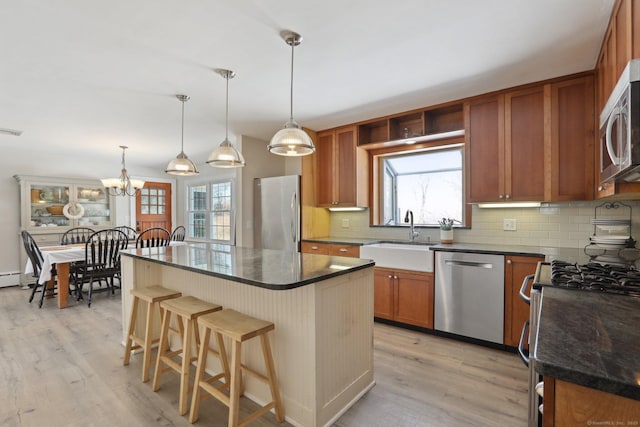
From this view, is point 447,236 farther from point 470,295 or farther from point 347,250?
point 347,250

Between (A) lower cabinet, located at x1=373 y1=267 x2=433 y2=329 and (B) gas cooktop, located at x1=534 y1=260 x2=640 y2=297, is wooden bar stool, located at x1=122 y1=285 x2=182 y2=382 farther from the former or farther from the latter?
(B) gas cooktop, located at x1=534 y1=260 x2=640 y2=297

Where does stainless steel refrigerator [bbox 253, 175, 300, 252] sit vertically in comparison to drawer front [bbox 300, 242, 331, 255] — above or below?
above

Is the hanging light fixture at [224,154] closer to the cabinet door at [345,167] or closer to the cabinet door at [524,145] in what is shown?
the cabinet door at [345,167]

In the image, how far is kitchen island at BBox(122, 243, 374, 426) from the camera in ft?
5.43

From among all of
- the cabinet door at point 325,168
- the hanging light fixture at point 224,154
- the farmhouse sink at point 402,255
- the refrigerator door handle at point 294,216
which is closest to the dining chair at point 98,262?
the refrigerator door handle at point 294,216

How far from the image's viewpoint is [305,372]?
1.71m

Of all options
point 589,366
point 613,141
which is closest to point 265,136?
point 613,141

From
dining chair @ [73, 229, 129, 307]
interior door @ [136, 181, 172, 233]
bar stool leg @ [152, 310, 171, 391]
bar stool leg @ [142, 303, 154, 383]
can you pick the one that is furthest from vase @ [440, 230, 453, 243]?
interior door @ [136, 181, 172, 233]

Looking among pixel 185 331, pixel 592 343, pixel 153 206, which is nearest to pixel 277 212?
pixel 185 331

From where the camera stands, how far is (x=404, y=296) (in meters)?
3.13

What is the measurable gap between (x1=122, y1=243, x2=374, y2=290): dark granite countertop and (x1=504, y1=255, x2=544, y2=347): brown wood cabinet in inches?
55.0

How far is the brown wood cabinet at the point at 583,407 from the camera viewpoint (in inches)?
22.7

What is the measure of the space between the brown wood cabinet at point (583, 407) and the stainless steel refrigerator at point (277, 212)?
11.1 ft

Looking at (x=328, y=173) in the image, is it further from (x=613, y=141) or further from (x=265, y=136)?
(x=613, y=141)
